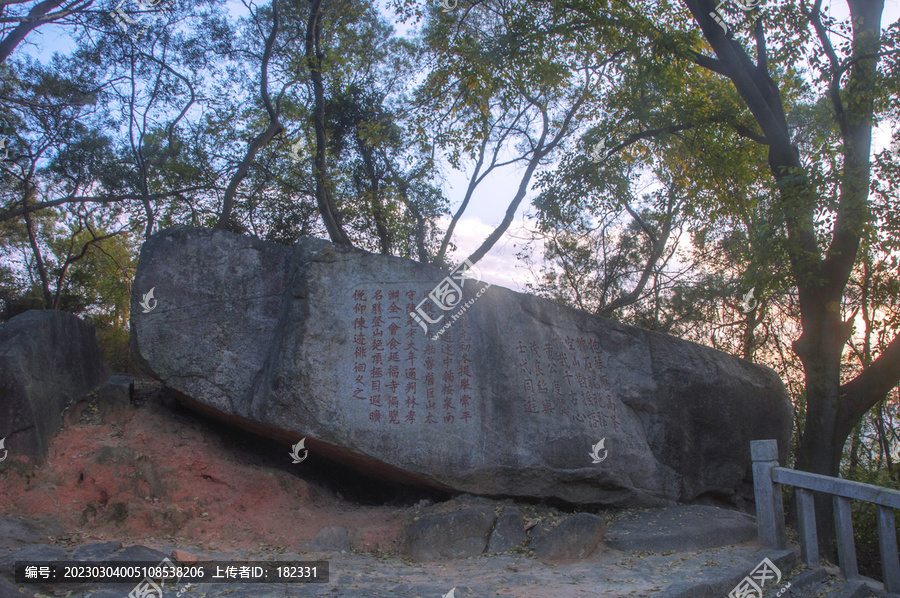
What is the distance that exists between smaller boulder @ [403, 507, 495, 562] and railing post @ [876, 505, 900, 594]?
3.03 m

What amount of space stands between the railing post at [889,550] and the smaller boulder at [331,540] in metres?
4.17

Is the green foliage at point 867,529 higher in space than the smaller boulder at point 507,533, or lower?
lower

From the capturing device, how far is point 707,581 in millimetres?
4422

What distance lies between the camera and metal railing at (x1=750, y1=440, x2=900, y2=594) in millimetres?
4594

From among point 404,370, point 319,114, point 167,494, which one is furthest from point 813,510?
point 319,114

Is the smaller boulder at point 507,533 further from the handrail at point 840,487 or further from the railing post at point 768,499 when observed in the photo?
the handrail at point 840,487

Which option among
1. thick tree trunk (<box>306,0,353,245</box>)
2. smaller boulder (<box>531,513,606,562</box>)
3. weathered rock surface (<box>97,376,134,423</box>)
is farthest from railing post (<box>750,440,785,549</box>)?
thick tree trunk (<box>306,0,353,245</box>)

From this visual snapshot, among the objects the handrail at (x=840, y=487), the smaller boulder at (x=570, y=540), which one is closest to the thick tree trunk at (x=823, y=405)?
the handrail at (x=840, y=487)

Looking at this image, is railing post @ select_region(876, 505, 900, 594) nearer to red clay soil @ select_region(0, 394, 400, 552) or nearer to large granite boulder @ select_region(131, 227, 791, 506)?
large granite boulder @ select_region(131, 227, 791, 506)

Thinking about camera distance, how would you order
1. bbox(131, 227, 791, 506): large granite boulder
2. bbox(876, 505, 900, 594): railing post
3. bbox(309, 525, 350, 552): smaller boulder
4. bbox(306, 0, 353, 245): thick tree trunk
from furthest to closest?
bbox(306, 0, 353, 245): thick tree trunk < bbox(131, 227, 791, 506): large granite boulder < bbox(309, 525, 350, 552): smaller boulder < bbox(876, 505, 900, 594): railing post

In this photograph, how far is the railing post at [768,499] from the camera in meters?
5.44

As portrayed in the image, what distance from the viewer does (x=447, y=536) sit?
5.15 m

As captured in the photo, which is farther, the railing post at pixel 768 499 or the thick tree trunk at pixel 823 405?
the thick tree trunk at pixel 823 405

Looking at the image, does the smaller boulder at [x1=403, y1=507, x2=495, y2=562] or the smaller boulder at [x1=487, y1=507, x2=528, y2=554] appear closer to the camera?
the smaller boulder at [x1=403, y1=507, x2=495, y2=562]
